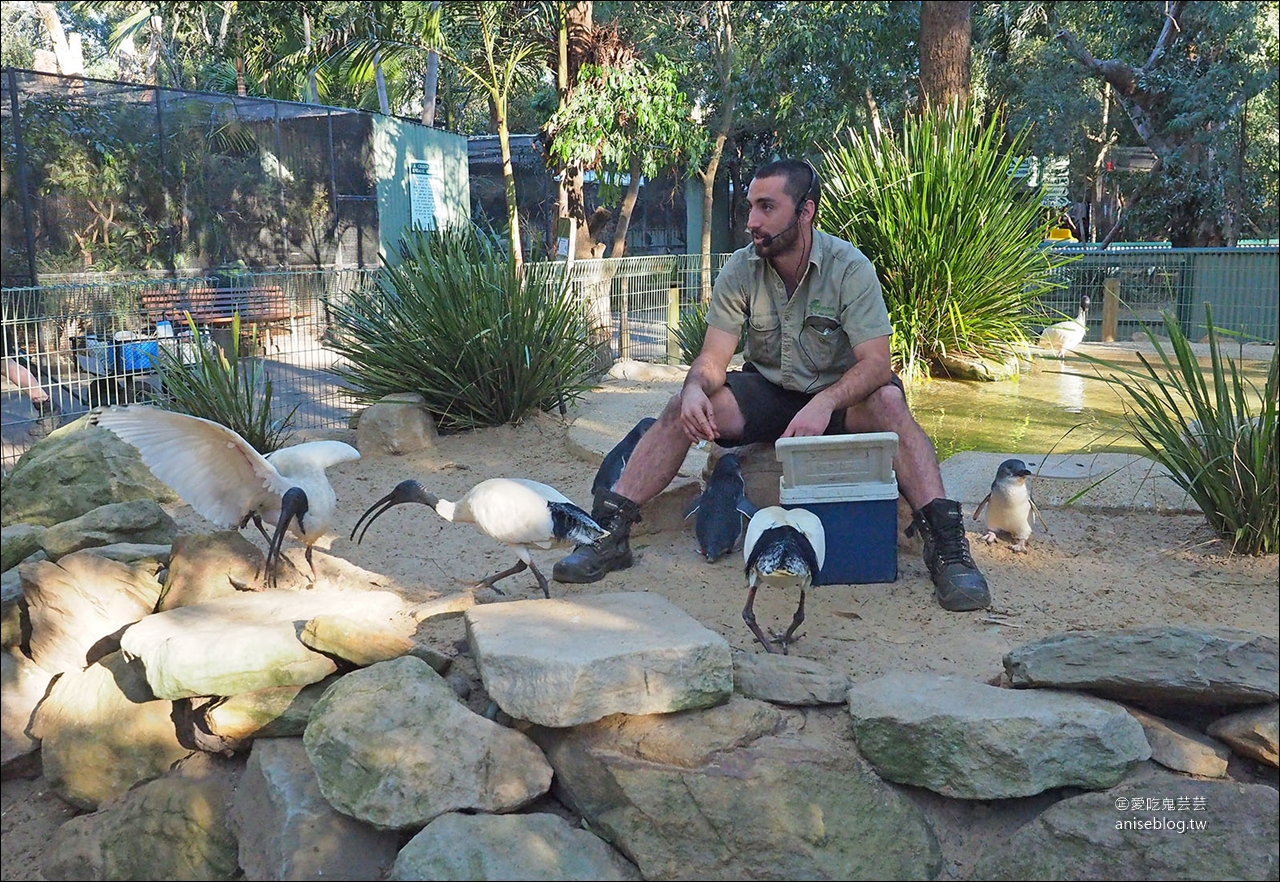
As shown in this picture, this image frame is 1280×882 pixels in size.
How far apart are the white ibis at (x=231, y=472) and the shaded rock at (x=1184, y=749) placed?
2746 mm

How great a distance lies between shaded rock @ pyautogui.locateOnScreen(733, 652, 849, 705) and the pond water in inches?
93.0

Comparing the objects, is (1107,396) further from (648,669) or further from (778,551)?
(648,669)

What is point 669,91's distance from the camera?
12430 mm

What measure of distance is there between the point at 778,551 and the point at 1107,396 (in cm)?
471

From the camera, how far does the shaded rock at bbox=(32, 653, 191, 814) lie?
3.54m

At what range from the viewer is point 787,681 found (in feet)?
10.2

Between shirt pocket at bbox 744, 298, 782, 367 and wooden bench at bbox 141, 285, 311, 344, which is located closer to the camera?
shirt pocket at bbox 744, 298, 782, 367

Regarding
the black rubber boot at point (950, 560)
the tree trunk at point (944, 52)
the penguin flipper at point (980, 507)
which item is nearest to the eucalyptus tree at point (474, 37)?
the tree trunk at point (944, 52)

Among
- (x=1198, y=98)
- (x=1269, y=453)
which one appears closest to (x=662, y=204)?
(x=1198, y=98)

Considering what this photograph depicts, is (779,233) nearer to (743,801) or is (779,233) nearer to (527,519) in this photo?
(527,519)

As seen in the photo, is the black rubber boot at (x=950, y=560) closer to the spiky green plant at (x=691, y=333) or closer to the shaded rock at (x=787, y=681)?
the shaded rock at (x=787, y=681)

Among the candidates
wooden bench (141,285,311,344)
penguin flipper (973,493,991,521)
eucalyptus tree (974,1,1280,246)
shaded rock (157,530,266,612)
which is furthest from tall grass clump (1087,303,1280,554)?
eucalyptus tree (974,1,1280,246)

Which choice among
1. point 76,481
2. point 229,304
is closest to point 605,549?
point 76,481

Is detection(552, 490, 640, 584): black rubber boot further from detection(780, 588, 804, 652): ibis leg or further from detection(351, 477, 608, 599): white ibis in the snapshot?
detection(780, 588, 804, 652): ibis leg
